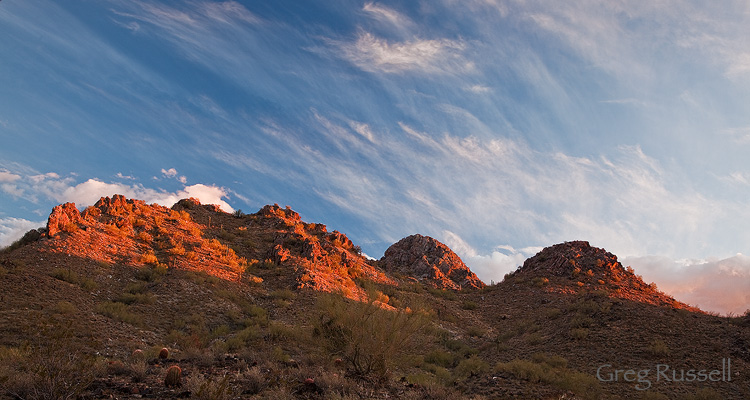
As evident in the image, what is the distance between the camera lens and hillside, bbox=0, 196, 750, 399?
12.7 m

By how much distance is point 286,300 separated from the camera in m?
28.0

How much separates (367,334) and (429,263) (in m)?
35.2

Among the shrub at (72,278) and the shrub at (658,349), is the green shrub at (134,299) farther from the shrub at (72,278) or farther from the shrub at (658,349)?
the shrub at (658,349)

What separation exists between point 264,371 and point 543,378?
1073 centimetres

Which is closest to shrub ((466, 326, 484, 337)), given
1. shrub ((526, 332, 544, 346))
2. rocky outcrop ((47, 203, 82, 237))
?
shrub ((526, 332, 544, 346))

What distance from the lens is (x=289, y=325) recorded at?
78.8 ft

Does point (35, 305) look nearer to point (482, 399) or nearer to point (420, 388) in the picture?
point (420, 388)

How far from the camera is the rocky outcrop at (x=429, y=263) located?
1854 inches

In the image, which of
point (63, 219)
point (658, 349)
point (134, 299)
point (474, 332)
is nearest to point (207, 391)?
point (134, 299)

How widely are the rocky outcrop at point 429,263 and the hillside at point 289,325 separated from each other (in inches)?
120

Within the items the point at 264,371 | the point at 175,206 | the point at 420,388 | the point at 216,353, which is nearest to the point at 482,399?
the point at 420,388

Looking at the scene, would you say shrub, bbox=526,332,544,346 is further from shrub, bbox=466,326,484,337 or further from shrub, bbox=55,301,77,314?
shrub, bbox=55,301,77,314

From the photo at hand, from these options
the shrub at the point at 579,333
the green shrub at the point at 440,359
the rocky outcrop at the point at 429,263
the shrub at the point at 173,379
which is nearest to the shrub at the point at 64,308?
the shrub at the point at 173,379

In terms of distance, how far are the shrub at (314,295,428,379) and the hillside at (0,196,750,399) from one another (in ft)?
0.27
